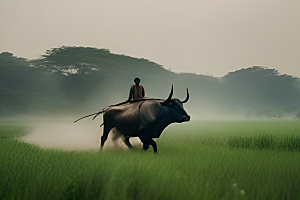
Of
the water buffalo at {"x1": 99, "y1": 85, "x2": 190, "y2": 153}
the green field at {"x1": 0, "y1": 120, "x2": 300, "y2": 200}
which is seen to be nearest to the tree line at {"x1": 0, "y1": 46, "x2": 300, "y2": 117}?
the water buffalo at {"x1": 99, "y1": 85, "x2": 190, "y2": 153}

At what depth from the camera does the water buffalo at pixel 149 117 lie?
20.1 feet

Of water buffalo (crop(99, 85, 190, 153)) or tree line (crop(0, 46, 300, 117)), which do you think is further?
tree line (crop(0, 46, 300, 117))

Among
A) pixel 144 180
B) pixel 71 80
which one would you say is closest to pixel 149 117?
pixel 144 180

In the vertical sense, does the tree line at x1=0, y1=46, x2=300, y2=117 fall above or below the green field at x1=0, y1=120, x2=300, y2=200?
above

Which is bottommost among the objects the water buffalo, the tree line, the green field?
the green field

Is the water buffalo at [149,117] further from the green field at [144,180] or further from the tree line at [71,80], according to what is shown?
the tree line at [71,80]

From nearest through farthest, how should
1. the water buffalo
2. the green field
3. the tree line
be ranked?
1. the green field
2. the water buffalo
3. the tree line

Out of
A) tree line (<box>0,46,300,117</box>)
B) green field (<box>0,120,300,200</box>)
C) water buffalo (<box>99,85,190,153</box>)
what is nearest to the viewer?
green field (<box>0,120,300,200</box>)

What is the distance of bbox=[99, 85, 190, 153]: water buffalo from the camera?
6117 mm

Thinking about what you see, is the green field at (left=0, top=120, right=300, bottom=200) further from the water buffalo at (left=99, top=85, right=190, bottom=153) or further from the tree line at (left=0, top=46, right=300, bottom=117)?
the tree line at (left=0, top=46, right=300, bottom=117)

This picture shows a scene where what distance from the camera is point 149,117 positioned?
20.4ft

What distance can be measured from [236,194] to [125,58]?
123 feet

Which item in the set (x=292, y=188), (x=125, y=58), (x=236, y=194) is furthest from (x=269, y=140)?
(x=125, y=58)

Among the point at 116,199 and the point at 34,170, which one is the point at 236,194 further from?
the point at 34,170
